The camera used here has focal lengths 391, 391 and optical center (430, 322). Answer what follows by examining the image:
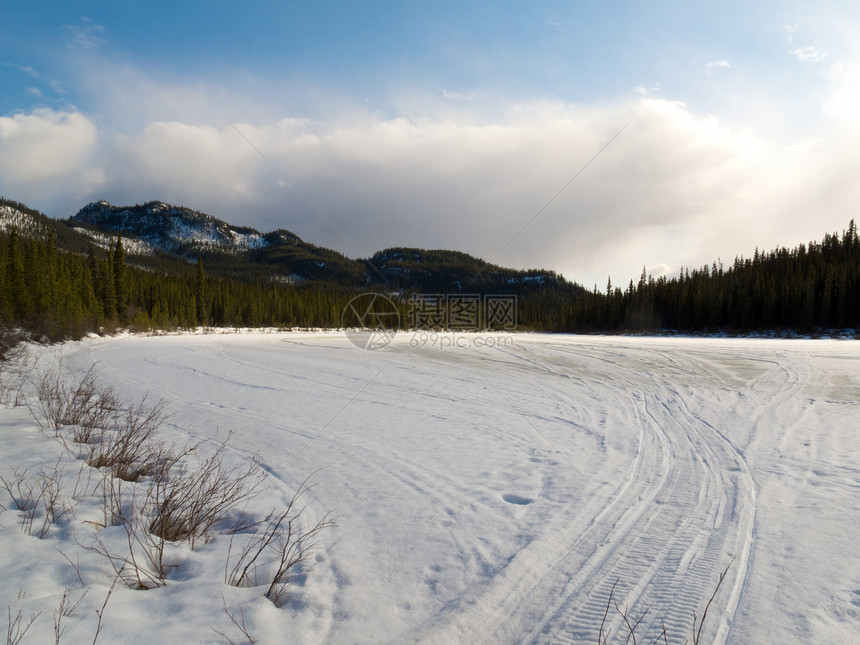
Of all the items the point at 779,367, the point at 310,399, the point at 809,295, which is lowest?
the point at 310,399

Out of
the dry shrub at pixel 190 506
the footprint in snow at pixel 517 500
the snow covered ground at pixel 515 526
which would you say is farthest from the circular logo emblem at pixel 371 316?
the footprint in snow at pixel 517 500

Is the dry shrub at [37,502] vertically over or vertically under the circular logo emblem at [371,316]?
under

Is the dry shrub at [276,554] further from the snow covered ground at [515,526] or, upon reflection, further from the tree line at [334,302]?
the tree line at [334,302]

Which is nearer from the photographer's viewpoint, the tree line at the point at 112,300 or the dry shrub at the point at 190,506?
the dry shrub at the point at 190,506

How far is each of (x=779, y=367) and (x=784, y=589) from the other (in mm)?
14769

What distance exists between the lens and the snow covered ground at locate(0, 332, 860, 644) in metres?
2.44

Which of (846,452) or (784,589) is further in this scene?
(846,452)

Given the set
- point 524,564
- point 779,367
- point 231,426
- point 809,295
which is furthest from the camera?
point 809,295

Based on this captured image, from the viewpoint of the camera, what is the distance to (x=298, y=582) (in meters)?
2.83

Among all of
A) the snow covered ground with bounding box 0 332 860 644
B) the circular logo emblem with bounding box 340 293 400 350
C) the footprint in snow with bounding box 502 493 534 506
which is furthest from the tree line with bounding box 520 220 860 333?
the footprint in snow with bounding box 502 493 534 506

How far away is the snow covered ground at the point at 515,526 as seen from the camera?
244cm

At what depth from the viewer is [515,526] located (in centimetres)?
379

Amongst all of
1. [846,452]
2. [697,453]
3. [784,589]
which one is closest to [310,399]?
[697,453]

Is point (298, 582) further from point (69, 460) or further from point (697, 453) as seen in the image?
point (697, 453)
